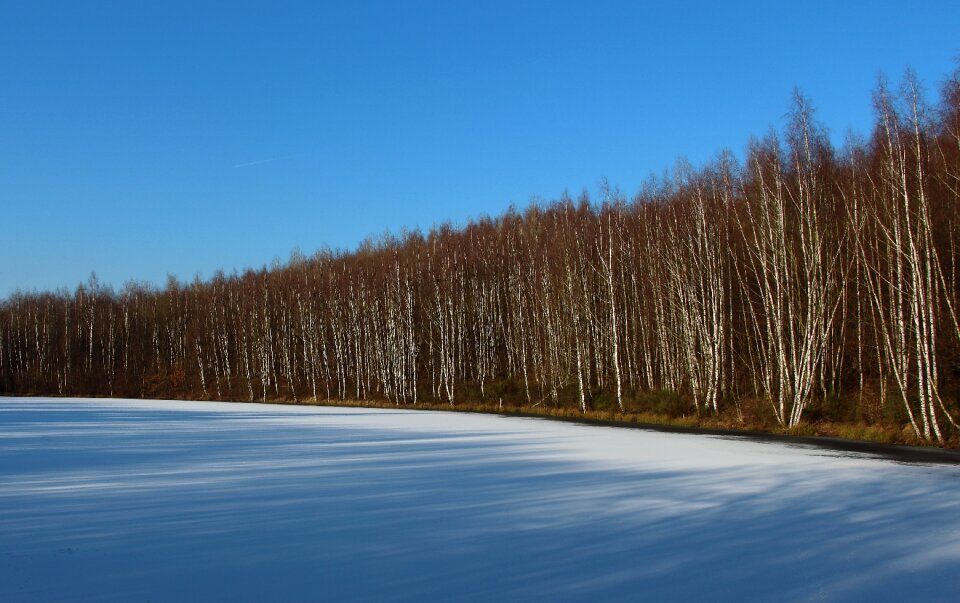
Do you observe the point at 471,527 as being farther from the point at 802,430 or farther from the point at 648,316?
the point at 648,316

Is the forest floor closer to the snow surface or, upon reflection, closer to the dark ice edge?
the dark ice edge

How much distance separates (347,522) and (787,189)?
66.2 ft

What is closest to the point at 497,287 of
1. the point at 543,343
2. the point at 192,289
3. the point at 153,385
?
the point at 543,343

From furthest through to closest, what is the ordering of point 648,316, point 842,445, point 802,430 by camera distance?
1. point 648,316
2. point 802,430
3. point 842,445

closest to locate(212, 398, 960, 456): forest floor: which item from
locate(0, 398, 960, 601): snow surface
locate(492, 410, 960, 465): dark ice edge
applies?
locate(492, 410, 960, 465): dark ice edge

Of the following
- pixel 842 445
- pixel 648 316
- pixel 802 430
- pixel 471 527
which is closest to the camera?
pixel 471 527

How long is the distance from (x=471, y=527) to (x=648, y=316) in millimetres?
26529

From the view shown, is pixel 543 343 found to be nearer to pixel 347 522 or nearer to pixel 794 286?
pixel 794 286

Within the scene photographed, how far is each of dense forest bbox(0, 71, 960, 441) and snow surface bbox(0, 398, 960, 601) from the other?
8248 millimetres

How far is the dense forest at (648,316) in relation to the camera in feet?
64.4

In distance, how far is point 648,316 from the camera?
106 ft

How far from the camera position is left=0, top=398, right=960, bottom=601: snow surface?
17.3 ft

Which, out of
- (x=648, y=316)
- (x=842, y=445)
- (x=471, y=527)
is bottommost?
(x=842, y=445)

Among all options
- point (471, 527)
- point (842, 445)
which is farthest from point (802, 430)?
point (471, 527)
